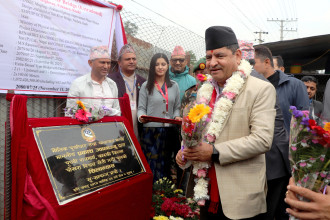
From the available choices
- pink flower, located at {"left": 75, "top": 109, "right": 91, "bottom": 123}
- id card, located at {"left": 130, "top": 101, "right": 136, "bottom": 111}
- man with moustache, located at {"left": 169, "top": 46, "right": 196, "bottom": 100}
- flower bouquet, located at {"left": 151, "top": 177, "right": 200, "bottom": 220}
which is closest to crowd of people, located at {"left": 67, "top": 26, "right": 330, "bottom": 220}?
id card, located at {"left": 130, "top": 101, "right": 136, "bottom": 111}

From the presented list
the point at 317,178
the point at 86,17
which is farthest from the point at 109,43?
the point at 317,178

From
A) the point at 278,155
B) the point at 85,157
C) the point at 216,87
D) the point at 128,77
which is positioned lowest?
the point at 85,157

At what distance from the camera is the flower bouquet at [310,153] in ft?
3.99

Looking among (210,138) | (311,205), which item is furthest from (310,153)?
(210,138)

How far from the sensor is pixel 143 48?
4.98m

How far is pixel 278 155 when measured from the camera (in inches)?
103

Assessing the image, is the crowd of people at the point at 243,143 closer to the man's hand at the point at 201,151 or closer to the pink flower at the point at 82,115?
the man's hand at the point at 201,151

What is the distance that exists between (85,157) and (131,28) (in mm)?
Answer: 2973

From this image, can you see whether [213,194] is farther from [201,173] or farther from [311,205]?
[311,205]

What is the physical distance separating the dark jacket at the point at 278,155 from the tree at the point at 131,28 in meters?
2.92

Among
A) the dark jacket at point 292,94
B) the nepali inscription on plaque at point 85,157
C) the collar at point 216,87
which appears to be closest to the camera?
the nepali inscription on plaque at point 85,157

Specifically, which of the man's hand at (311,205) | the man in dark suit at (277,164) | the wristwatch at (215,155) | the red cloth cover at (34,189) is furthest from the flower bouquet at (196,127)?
the man in dark suit at (277,164)

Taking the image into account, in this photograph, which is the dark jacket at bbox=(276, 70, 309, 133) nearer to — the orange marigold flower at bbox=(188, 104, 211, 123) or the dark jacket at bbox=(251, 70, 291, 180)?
the dark jacket at bbox=(251, 70, 291, 180)

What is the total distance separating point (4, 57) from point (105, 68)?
119cm
